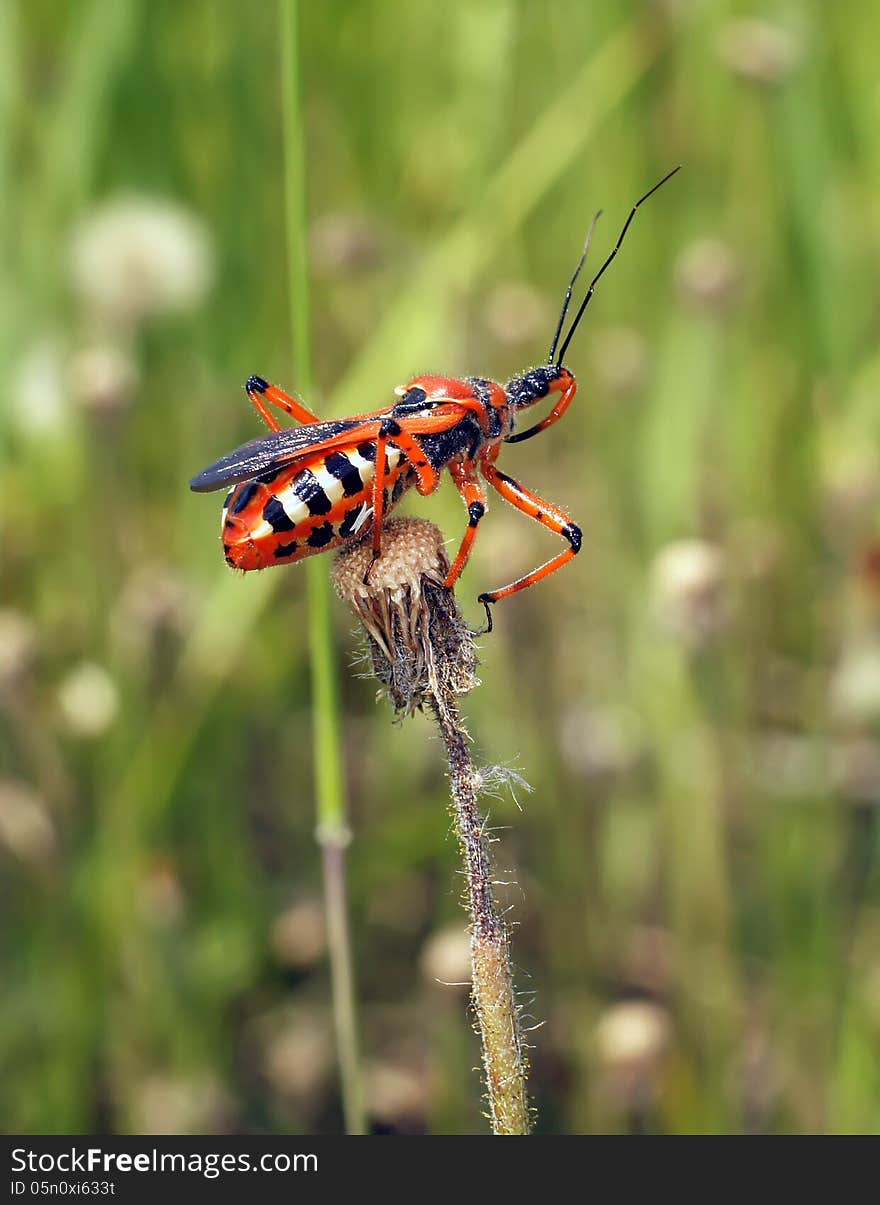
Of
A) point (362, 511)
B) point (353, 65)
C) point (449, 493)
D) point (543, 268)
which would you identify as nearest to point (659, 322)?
point (543, 268)

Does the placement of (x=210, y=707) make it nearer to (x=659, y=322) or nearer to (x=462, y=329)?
(x=462, y=329)

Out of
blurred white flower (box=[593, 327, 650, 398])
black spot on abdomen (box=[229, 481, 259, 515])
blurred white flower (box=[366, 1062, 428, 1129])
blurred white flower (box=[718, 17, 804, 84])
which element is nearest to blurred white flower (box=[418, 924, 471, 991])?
blurred white flower (box=[366, 1062, 428, 1129])

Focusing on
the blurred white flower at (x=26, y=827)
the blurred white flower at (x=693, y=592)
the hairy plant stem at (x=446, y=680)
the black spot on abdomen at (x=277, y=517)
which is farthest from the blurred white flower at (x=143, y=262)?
the hairy plant stem at (x=446, y=680)

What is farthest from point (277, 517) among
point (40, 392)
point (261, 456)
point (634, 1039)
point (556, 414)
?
point (40, 392)

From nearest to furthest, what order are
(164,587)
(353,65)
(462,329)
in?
A: (164,587)
(462,329)
(353,65)

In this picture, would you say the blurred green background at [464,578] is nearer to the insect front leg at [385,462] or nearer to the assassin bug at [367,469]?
the assassin bug at [367,469]
